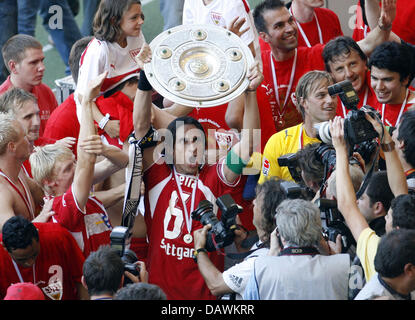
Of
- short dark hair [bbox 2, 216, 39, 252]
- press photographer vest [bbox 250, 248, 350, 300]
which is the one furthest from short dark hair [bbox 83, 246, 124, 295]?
press photographer vest [bbox 250, 248, 350, 300]

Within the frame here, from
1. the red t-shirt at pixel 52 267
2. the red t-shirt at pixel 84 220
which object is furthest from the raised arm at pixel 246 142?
the red t-shirt at pixel 52 267

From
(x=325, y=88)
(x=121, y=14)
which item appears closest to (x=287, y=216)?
(x=325, y=88)

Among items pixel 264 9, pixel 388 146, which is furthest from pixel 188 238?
pixel 264 9

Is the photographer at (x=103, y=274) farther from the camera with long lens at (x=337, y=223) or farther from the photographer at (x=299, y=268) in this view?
the camera with long lens at (x=337, y=223)

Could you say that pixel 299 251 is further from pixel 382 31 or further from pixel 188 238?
pixel 382 31

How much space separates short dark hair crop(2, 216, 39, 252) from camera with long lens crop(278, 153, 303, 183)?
1.60m

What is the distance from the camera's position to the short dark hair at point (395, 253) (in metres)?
3.59

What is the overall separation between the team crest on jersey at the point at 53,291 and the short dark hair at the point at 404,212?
190 centimetres

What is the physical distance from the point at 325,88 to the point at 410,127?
0.91 m

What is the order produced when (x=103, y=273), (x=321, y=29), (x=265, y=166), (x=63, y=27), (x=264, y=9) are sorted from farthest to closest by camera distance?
1. (x=63, y=27)
2. (x=321, y=29)
3. (x=264, y=9)
4. (x=265, y=166)
5. (x=103, y=273)

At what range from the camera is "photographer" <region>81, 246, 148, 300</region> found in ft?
12.7

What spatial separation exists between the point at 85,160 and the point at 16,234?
0.68m

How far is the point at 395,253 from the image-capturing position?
3602mm

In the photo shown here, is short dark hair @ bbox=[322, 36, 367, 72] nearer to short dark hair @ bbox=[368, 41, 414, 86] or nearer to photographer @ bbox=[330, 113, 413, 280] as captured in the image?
short dark hair @ bbox=[368, 41, 414, 86]
